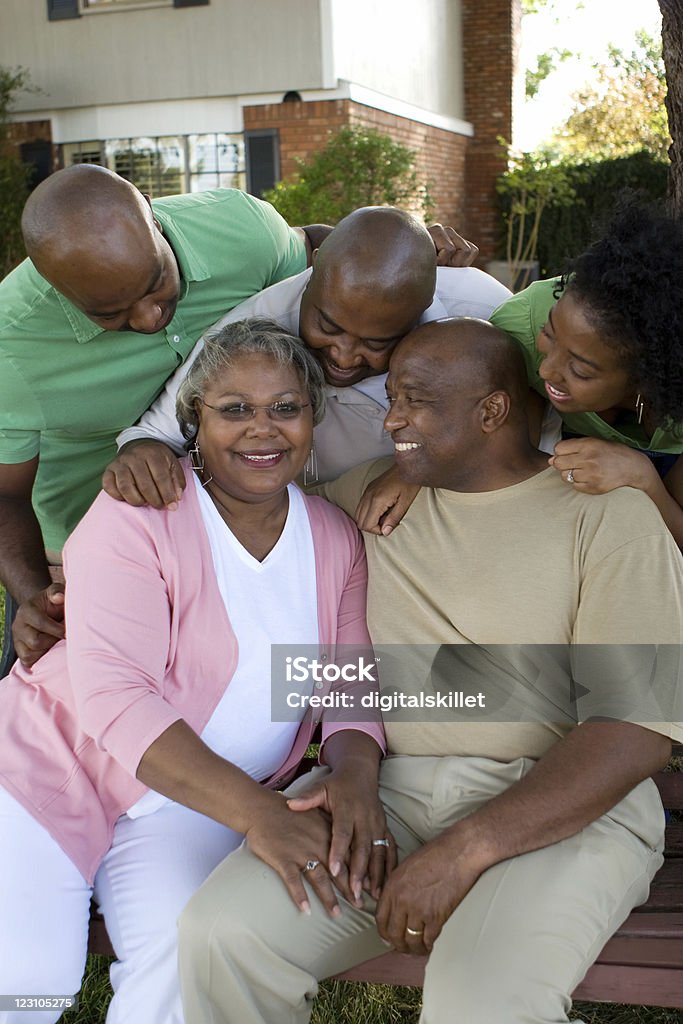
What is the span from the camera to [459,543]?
8.41 feet

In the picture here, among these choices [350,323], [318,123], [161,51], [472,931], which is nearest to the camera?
[472,931]

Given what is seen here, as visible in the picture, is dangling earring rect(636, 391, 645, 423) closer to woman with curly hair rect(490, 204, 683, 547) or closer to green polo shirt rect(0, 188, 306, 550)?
woman with curly hair rect(490, 204, 683, 547)

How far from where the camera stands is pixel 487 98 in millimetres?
17266

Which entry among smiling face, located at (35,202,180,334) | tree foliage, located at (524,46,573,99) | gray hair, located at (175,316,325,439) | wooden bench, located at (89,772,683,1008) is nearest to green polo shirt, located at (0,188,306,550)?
smiling face, located at (35,202,180,334)

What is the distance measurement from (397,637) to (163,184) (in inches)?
520

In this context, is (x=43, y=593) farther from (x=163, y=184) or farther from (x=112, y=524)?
(x=163, y=184)

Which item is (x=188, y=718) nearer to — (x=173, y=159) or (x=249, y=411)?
(x=249, y=411)

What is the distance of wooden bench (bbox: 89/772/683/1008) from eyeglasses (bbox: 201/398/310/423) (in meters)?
1.29

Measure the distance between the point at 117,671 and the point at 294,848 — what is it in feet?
1.86

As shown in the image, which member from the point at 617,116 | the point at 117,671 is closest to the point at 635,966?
the point at 117,671

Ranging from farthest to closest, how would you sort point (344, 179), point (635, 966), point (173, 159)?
1. point (173, 159)
2. point (344, 179)
3. point (635, 966)

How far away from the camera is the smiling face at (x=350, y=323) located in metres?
2.61

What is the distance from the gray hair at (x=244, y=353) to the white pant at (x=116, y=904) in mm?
1026

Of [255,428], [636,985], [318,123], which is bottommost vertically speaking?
[636,985]
